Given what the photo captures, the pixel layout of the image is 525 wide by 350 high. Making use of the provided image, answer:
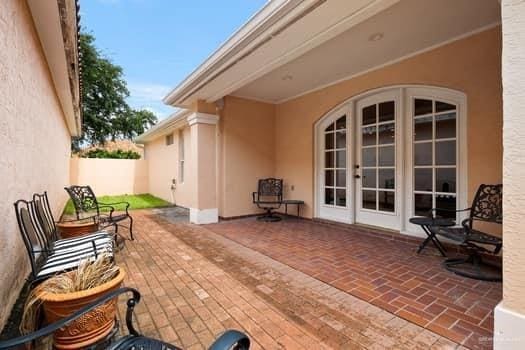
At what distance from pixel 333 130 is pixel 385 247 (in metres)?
2.59

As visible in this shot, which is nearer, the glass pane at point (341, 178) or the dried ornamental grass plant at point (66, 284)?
the dried ornamental grass plant at point (66, 284)

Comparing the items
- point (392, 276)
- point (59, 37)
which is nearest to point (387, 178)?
point (392, 276)

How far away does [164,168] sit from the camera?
9.12 metres

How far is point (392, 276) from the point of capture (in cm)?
261

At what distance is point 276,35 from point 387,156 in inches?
111

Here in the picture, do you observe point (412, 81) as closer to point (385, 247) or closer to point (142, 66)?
point (385, 247)

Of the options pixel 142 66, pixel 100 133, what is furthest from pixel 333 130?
pixel 142 66

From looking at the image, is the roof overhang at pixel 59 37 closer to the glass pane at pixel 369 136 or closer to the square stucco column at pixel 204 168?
the square stucco column at pixel 204 168

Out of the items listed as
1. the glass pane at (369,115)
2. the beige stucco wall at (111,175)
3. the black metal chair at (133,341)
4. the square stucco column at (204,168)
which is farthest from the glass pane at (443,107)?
the beige stucco wall at (111,175)

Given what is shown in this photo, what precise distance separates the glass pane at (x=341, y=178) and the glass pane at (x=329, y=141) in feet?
1.91

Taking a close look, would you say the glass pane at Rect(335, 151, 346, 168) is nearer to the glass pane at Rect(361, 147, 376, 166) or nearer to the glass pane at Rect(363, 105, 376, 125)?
the glass pane at Rect(361, 147, 376, 166)

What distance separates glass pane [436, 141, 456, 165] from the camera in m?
3.52

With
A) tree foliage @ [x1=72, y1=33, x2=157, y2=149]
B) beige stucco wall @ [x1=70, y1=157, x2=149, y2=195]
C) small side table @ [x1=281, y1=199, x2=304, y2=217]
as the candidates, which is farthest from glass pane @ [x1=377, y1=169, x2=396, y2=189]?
tree foliage @ [x1=72, y1=33, x2=157, y2=149]

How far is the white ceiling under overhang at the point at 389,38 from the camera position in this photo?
2762 mm
